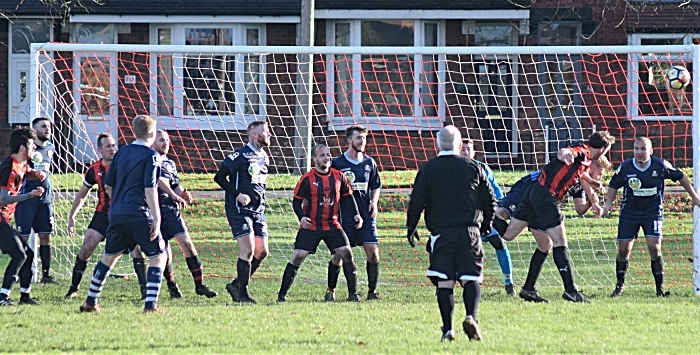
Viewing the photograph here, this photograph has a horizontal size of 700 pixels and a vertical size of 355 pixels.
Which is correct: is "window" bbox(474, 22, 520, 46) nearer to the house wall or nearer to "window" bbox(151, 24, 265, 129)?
"window" bbox(151, 24, 265, 129)

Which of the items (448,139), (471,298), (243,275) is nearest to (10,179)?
(243,275)

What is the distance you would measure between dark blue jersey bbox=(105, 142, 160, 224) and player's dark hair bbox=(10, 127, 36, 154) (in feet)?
4.59

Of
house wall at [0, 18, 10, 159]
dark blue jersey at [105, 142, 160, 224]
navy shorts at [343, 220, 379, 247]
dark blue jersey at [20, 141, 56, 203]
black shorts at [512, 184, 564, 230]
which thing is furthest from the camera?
house wall at [0, 18, 10, 159]

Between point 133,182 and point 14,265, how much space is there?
1638 millimetres

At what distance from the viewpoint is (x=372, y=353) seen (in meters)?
7.25

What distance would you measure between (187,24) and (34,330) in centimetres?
1672

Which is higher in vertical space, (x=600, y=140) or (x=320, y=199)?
(x=600, y=140)

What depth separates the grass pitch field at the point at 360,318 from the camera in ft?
25.0

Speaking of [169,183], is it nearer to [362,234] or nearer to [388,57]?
[362,234]

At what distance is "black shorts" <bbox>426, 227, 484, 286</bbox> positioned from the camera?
7.94 metres

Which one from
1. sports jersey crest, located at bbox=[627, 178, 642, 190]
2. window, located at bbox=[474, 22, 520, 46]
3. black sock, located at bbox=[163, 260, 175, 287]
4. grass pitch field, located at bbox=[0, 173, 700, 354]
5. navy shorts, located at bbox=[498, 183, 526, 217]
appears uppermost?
window, located at bbox=[474, 22, 520, 46]

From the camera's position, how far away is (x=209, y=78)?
2150 centimetres

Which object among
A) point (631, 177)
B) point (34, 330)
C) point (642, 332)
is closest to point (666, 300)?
point (631, 177)

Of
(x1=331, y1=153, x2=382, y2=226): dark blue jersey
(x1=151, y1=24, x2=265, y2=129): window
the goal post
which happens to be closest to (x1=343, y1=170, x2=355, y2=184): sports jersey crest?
(x1=331, y1=153, x2=382, y2=226): dark blue jersey
